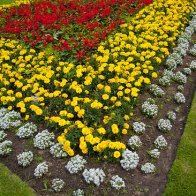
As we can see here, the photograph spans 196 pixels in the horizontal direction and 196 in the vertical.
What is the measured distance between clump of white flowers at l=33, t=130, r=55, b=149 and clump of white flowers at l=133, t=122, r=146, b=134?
7.00 feet

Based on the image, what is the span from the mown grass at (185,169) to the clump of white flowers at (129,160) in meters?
0.87

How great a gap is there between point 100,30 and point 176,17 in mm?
3273

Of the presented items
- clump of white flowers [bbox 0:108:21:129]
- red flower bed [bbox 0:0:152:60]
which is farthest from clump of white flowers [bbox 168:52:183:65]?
clump of white flowers [bbox 0:108:21:129]

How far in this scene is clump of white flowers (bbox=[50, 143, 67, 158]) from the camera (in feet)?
24.9

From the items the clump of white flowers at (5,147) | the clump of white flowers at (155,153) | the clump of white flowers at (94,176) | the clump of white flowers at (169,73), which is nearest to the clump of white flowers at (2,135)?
the clump of white flowers at (5,147)

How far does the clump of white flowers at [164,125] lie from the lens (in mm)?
8484

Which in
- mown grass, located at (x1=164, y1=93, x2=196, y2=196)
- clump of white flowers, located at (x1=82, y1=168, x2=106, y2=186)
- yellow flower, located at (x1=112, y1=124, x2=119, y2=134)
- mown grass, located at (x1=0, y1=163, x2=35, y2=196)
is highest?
yellow flower, located at (x1=112, y1=124, x2=119, y2=134)

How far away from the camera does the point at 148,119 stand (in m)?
8.85

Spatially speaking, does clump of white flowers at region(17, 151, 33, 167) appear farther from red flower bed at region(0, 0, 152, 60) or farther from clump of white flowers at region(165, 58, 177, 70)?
clump of white flowers at region(165, 58, 177, 70)

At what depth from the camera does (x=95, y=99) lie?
8844 mm

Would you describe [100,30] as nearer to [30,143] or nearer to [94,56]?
[94,56]

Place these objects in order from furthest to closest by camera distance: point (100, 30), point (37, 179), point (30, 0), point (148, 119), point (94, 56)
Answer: point (30, 0) < point (100, 30) < point (94, 56) < point (148, 119) < point (37, 179)

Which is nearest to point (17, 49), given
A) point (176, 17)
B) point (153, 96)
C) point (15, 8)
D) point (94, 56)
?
point (94, 56)

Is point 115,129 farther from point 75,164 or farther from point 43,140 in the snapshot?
point 43,140
